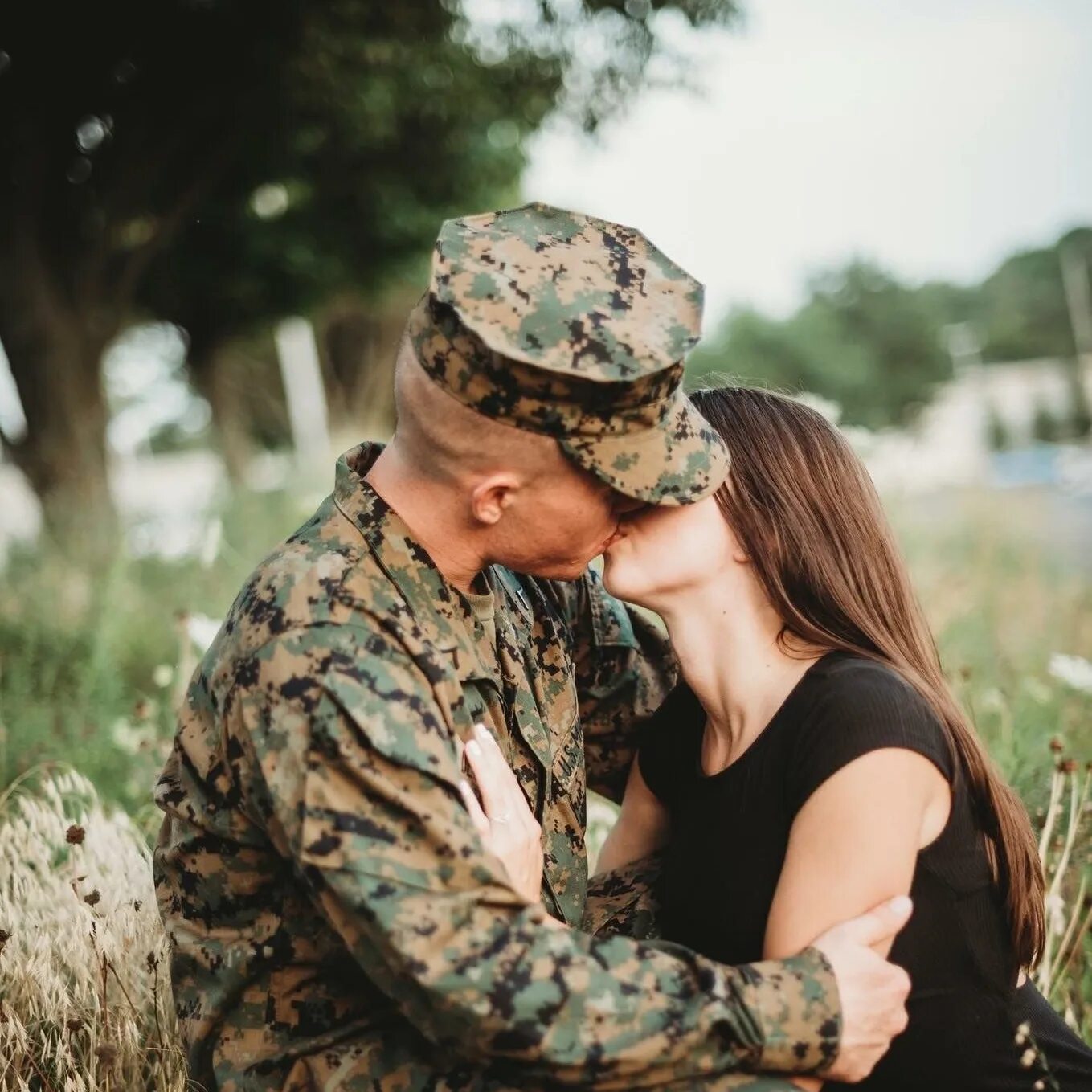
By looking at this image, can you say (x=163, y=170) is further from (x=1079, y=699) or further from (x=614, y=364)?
(x=614, y=364)

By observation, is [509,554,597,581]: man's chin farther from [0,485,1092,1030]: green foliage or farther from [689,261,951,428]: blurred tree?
[689,261,951,428]: blurred tree

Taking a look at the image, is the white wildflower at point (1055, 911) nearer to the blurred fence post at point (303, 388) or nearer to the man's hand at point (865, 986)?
the man's hand at point (865, 986)

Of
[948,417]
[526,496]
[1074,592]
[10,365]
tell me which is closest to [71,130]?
[10,365]

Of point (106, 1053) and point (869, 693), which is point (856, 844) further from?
point (106, 1053)

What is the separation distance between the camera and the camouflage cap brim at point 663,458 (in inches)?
91.4

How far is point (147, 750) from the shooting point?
4281 millimetres

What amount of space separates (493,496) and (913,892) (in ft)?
3.72

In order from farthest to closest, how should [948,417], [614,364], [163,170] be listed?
[948,417] < [163,170] < [614,364]

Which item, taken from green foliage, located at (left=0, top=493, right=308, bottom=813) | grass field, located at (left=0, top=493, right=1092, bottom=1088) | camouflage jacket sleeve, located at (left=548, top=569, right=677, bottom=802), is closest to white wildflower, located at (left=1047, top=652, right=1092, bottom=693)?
grass field, located at (left=0, top=493, right=1092, bottom=1088)

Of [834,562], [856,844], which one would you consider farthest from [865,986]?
[834,562]

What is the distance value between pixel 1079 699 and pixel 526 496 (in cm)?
379

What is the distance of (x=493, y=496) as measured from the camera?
2.37m

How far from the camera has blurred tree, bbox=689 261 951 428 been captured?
194ft

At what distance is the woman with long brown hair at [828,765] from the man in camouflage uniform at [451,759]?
6.4 inches
